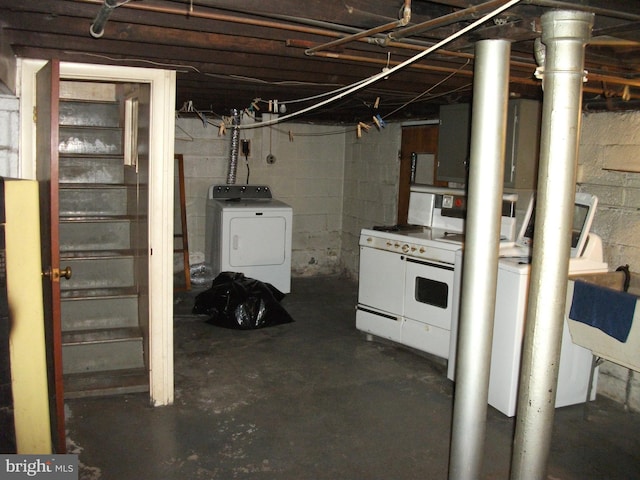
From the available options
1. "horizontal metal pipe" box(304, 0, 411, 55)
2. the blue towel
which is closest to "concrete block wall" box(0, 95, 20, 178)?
"horizontal metal pipe" box(304, 0, 411, 55)

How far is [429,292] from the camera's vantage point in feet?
14.1

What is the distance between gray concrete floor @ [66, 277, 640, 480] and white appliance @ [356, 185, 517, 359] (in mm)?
249

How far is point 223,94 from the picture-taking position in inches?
174

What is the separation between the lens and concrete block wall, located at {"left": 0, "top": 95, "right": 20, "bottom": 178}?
3.12 meters

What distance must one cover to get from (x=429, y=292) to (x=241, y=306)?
1.70 m

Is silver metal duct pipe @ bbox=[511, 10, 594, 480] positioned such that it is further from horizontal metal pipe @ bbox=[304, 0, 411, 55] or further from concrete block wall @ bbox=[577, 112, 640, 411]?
concrete block wall @ bbox=[577, 112, 640, 411]

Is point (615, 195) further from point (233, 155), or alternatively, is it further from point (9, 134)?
point (233, 155)

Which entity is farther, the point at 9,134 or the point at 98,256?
the point at 98,256

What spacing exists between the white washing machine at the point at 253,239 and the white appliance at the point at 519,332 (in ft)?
9.46

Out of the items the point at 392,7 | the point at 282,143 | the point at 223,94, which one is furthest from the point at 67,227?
the point at 282,143

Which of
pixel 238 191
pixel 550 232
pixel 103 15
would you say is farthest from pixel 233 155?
pixel 550 232

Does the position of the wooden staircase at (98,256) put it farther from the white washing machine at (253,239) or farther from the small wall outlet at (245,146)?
the small wall outlet at (245,146)

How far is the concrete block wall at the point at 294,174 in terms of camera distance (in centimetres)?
667

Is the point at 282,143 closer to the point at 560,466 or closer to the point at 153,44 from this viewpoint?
the point at 153,44
